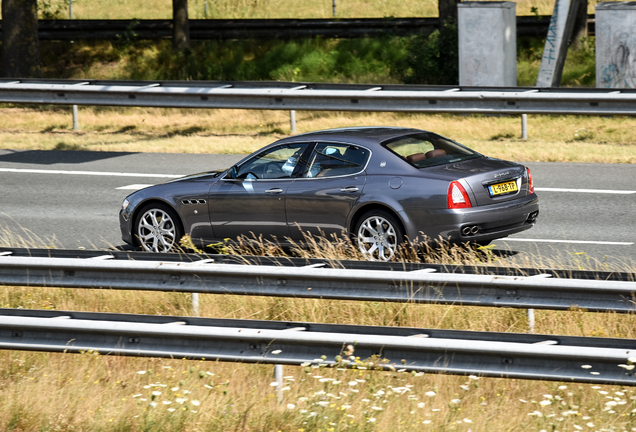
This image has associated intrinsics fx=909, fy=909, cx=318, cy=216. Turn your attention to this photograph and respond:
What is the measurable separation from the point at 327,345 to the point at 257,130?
13.0 m

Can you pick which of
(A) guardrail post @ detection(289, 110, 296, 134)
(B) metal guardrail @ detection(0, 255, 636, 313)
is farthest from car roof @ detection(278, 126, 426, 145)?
(A) guardrail post @ detection(289, 110, 296, 134)

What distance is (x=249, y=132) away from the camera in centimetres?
1809

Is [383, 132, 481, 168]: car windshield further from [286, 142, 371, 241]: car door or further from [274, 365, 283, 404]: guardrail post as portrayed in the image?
[274, 365, 283, 404]: guardrail post

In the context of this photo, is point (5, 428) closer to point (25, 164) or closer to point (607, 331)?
point (607, 331)

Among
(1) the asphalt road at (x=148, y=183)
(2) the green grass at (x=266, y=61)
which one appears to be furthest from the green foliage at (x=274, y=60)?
(1) the asphalt road at (x=148, y=183)

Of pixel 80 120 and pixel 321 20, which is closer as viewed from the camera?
pixel 80 120

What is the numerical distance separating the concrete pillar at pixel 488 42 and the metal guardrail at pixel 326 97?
10.1 feet

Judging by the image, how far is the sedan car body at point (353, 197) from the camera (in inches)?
352

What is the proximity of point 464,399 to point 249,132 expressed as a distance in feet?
41.9

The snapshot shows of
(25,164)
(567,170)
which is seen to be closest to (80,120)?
(25,164)

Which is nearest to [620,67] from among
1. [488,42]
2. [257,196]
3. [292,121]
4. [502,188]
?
[488,42]

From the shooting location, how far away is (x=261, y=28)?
2919 cm

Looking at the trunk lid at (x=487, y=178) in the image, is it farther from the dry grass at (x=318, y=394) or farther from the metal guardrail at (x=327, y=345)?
the metal guardrail at (x=327, y=345)

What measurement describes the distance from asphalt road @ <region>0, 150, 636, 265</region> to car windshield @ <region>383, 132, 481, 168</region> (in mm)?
1246
